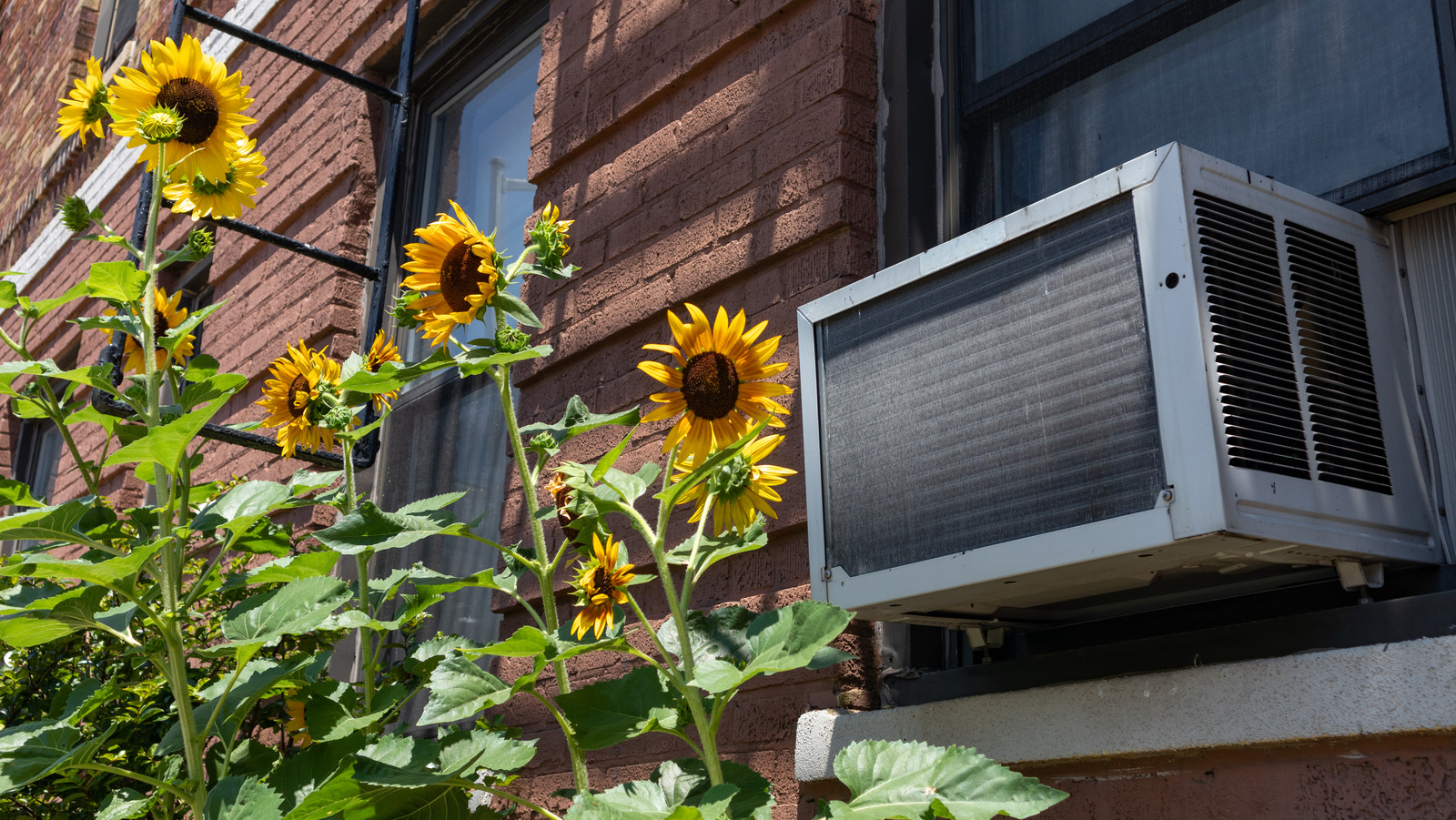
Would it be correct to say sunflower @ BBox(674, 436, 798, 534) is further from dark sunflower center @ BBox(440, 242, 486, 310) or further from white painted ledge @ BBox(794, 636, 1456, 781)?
white painted ledge @ BBox(794, 636, 1456, 781)

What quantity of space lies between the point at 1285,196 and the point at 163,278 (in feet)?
18.0

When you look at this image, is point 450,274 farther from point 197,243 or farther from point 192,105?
point 192,105

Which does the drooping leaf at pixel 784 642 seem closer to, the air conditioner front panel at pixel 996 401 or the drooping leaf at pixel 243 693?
the air conditioner front panel at pixel 996 401

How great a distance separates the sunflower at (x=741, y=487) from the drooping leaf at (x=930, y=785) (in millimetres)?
368

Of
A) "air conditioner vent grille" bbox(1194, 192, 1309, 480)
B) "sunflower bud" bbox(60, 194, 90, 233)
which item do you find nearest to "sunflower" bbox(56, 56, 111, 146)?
"sunflower bud" bbox(60, 194, 90, 233)

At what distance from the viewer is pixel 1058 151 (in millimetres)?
2191

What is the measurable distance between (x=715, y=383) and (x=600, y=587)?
317 millimetres

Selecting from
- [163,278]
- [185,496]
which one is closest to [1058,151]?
[185,496]

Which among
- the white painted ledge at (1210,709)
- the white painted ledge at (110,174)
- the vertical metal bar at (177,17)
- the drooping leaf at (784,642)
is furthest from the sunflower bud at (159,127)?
the white painted ledge at (110,174)

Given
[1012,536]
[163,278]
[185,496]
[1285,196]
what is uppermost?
[163,278]

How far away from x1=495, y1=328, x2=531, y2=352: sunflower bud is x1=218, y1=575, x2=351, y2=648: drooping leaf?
411 mm

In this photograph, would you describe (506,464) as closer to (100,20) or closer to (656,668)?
(656,668)

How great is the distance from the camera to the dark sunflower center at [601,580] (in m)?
1.61

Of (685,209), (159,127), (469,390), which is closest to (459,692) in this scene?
(159,127)
